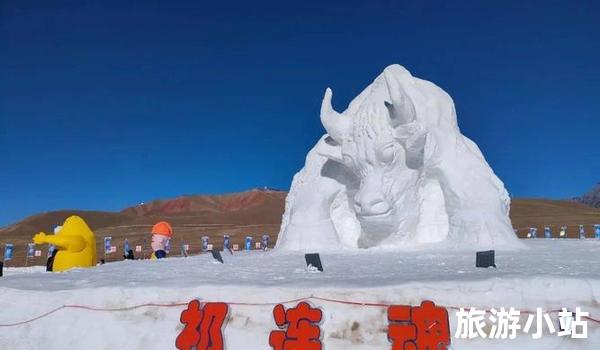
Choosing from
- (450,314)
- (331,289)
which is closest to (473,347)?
(450,314)

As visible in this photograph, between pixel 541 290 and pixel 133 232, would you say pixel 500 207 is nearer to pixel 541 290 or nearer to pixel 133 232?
pixel 541 290

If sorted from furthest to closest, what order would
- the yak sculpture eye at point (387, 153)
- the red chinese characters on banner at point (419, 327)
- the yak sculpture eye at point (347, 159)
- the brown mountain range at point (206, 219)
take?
the brown mountain range at point (206, 219), the yak sculpture eye at point (347, 159), the yak sculpture eye at point (387, 153), the red chinese characters on banner at point (419, 327)

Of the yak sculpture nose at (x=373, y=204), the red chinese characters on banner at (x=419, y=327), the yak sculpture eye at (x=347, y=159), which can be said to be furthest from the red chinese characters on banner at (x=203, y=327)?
the yak sculpture eye at (x=347, y=159)

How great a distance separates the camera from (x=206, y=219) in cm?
4744

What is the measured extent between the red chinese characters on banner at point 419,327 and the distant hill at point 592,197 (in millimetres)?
74549

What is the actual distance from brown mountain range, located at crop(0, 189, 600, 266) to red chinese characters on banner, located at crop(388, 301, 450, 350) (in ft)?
61.7

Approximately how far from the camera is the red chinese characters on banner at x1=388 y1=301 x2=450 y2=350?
10.7ft

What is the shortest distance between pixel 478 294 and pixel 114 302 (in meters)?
2.67

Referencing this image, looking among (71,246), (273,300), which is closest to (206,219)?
(71,246)

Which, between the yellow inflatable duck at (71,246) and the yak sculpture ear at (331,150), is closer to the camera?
the yellow inflatable duck at (71,246)

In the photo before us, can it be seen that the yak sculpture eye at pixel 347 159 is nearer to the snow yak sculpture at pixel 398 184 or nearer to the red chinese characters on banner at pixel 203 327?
the snow yak sculpture at pixel 398 184

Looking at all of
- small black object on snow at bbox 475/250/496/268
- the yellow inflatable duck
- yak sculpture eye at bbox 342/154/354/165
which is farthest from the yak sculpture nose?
the yellow inflatable duck

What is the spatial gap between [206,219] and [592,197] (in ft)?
178

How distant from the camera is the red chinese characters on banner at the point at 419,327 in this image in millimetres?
3256
